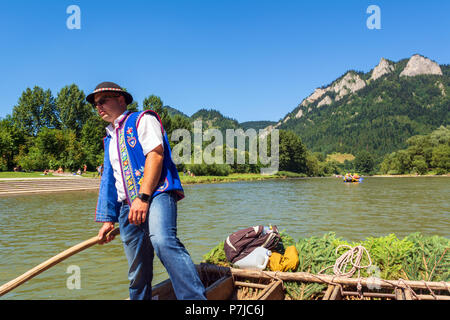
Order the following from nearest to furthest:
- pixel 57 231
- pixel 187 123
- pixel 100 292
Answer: pixel 100 292 < pixel 57 231 < pixel 187 123

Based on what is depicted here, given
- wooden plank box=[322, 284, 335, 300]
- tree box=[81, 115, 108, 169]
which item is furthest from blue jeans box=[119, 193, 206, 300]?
tree box=[81, 115, 108, 169]

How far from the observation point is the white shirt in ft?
8.78

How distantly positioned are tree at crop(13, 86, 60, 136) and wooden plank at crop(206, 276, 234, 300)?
74.7 meters

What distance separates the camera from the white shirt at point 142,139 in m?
2.68

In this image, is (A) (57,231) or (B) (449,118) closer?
(A) (57,231)

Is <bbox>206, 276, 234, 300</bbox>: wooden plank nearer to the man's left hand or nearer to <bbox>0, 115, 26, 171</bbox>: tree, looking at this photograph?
the man's left hand

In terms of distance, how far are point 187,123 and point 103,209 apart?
72692 mm

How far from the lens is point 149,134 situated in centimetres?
270

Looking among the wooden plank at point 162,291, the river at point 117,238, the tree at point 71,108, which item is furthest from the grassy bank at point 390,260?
the tree at point 71,108

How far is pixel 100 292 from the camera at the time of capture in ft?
20.1

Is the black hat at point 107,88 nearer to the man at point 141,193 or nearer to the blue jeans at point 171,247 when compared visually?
the man at point 141,193
